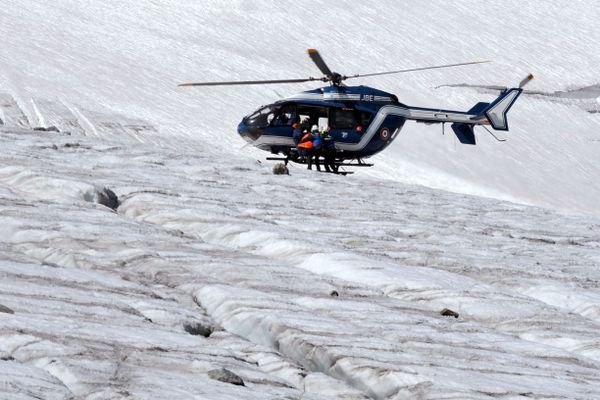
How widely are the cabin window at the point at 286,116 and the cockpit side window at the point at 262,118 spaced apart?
12 centimetres

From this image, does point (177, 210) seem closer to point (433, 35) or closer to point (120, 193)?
point (120, 193)

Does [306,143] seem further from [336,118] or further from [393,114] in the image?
[393,114]

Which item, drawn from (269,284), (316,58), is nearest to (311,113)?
→ (316,58)

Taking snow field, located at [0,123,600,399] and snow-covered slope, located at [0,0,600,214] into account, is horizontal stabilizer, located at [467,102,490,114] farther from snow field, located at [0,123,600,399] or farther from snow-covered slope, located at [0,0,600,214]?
snow field, located at [0,123,600,399]

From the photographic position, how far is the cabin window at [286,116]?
2186cm

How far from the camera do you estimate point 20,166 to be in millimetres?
14422

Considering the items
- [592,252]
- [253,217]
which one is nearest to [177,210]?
[253,217]

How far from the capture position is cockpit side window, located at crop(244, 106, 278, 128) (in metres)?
21.9

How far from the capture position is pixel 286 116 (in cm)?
2189

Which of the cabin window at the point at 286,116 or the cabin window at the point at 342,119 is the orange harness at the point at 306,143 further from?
the cabin window at the point at 342,119

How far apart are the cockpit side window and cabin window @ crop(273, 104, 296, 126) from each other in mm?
119

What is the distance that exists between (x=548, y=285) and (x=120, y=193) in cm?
515

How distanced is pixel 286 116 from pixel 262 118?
0.46 metres

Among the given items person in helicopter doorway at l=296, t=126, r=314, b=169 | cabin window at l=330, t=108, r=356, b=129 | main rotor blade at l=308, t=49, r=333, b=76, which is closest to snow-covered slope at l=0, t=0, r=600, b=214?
cabin window at l=330, t=108, r=356, b=129
